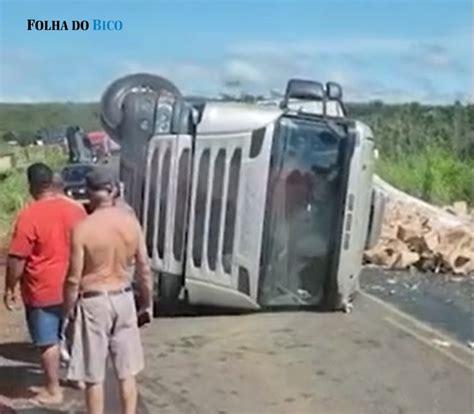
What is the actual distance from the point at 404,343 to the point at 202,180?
2.02 metres

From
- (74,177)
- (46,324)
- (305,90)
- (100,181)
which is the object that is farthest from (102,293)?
(305,90)

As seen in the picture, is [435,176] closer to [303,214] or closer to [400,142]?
[400,142]

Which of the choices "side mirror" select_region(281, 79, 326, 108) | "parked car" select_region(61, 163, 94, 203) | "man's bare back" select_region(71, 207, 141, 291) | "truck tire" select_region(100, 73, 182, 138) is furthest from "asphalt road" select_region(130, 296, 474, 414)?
"side mirror" select_region(281, 79, 326, 108)

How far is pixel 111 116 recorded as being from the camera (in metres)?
10.3

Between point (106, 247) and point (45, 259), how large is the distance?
1.10 meters

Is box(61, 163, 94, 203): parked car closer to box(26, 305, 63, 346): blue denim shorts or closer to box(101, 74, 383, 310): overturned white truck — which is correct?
box(101, 74, 383, 310): overturned white truck

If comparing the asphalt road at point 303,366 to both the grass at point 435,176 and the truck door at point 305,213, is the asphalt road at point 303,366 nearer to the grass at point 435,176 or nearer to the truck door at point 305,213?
the truck door at point 305,213

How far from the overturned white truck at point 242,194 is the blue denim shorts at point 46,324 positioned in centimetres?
258

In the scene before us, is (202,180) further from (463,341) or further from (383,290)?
(383,290)

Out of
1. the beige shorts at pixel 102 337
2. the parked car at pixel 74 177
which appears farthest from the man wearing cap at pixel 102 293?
the parked car at pixel 74 177

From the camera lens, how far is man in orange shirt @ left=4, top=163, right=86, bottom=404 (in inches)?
304

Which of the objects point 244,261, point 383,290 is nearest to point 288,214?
point 244,261

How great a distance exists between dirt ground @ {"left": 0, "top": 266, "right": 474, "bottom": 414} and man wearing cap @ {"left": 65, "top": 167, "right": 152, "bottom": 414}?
254 millimetres

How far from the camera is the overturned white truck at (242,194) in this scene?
10094mm
